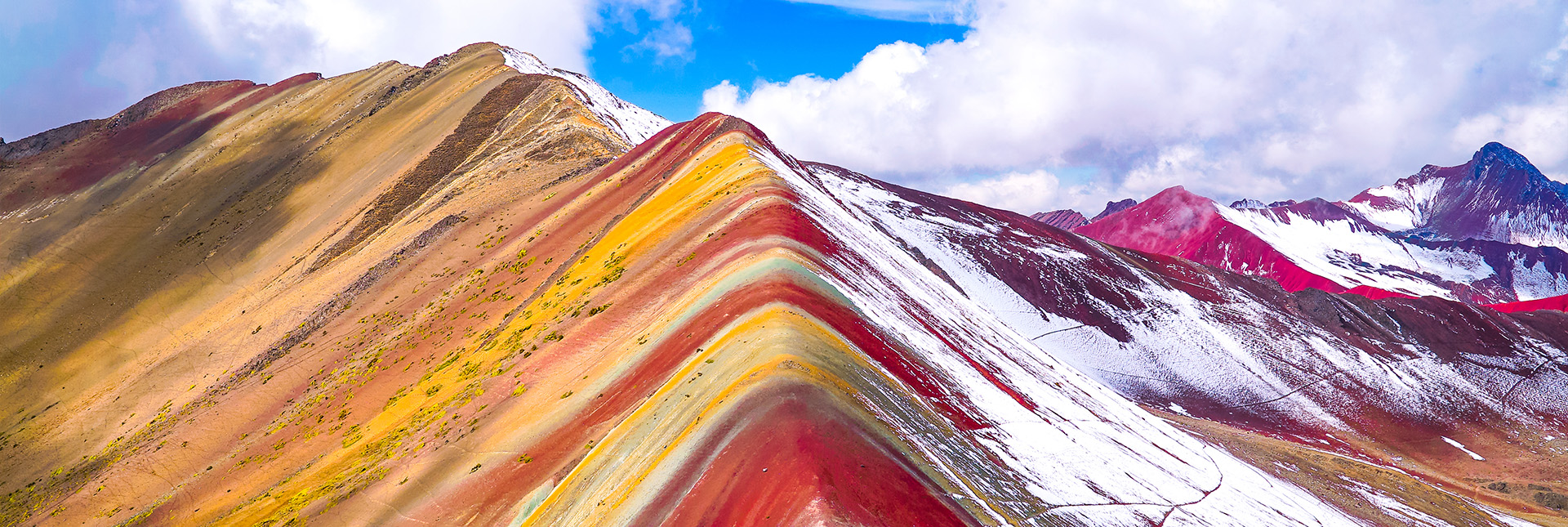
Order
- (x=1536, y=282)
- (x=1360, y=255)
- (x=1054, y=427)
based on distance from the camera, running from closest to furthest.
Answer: (x=1054, y=427), (x=1536, y=282), (x=1360, y=255)

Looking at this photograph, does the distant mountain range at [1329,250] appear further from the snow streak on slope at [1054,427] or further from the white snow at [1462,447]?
the snow streak on slope at [1054,427]

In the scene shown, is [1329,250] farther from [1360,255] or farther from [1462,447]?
[1462,447]

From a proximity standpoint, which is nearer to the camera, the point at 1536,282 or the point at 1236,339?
the point at 1236,339

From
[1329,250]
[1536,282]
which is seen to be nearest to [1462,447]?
[1329,250]

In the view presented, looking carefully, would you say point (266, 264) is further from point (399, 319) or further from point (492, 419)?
point (492, 419)

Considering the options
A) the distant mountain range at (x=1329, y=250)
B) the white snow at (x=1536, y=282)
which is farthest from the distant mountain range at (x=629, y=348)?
the white snow at (x=1536, y=282)

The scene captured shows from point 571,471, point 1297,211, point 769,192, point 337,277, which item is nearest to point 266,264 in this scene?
point 337,277

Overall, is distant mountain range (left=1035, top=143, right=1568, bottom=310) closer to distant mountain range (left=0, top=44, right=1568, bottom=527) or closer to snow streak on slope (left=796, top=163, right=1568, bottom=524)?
A: distant mountain range (left=0, top=44, right=1568, bottom=527)

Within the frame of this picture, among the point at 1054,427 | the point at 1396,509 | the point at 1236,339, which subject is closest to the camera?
the point at 1054,427
